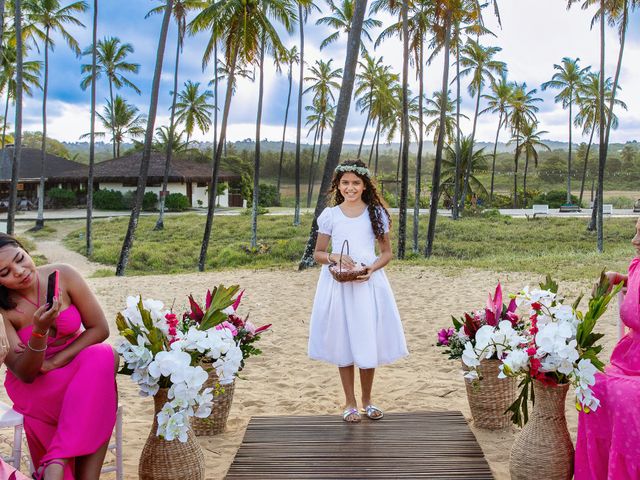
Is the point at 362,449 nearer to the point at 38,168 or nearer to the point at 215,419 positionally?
the point at 215,419

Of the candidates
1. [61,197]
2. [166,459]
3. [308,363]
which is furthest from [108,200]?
[166,459]

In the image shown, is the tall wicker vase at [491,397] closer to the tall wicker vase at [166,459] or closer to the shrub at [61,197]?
the tall wicker vase at [166,459]

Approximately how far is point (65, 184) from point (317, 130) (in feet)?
58.0

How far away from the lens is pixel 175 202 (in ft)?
Answer: 124

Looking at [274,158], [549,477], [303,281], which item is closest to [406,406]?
[549,477]

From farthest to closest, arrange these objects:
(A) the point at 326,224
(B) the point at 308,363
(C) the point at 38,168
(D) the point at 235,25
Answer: (C) the point at 38,168 → (D) the point at 235,25 → (B) the point at 308,363 → (A) the point at 326,224

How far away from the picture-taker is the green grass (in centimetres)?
2188

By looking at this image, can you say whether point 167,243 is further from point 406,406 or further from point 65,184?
point 406,406

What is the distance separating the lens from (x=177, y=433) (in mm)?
2867

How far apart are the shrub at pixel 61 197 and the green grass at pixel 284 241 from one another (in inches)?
345

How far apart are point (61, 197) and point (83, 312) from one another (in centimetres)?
3859

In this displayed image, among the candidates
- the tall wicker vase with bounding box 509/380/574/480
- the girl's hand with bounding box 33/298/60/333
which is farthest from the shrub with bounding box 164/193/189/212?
the tall wicker vase with bounding box 509/380/574/480

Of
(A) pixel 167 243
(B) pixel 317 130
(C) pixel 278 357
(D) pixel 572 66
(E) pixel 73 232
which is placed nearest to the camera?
(C) pixel 278 357

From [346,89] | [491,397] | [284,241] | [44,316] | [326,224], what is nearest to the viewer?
[44,316]
